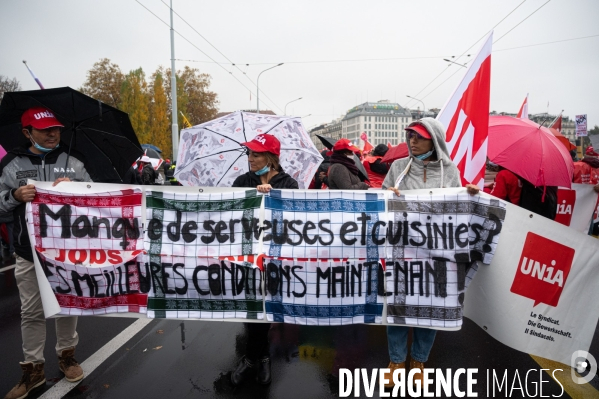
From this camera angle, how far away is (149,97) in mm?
50781

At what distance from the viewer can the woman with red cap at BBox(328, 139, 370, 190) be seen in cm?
485

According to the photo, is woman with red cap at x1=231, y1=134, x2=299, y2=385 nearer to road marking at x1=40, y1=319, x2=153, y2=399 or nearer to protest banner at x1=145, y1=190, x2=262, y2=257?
protest banner at x1=145, y1=190, x2=262, y2=257

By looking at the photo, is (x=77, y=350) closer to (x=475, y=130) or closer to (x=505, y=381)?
(x=505, y=381)

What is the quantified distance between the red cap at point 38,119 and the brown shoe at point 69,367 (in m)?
1.81

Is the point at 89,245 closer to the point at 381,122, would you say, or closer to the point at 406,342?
the point at 406,342

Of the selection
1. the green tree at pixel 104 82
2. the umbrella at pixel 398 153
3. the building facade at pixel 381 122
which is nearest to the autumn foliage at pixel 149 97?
the green tree at pixel 104 82

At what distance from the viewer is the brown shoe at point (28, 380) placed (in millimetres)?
3029

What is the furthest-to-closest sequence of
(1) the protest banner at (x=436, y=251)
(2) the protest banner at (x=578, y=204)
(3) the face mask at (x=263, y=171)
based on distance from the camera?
(2) the protest banner at (x=578, y=204) → (3) the face mask at (x=263, y=171) → (1) the protest banner at (x=436, y=251)

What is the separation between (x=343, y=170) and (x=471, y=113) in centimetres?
155

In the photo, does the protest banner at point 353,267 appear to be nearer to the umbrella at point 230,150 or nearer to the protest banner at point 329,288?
the protest banner at point 329,288

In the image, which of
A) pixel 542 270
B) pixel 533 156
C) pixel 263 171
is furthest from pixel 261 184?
pixel 533 156

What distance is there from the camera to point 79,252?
3176 millimetres

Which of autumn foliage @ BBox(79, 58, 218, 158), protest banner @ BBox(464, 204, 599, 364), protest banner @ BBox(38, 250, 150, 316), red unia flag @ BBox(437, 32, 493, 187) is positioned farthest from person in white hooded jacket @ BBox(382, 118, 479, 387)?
autumn foliage @ BBox(79, 58, 218, 158)

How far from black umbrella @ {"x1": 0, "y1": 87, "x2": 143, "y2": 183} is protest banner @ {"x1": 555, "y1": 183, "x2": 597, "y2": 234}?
5455 mm
